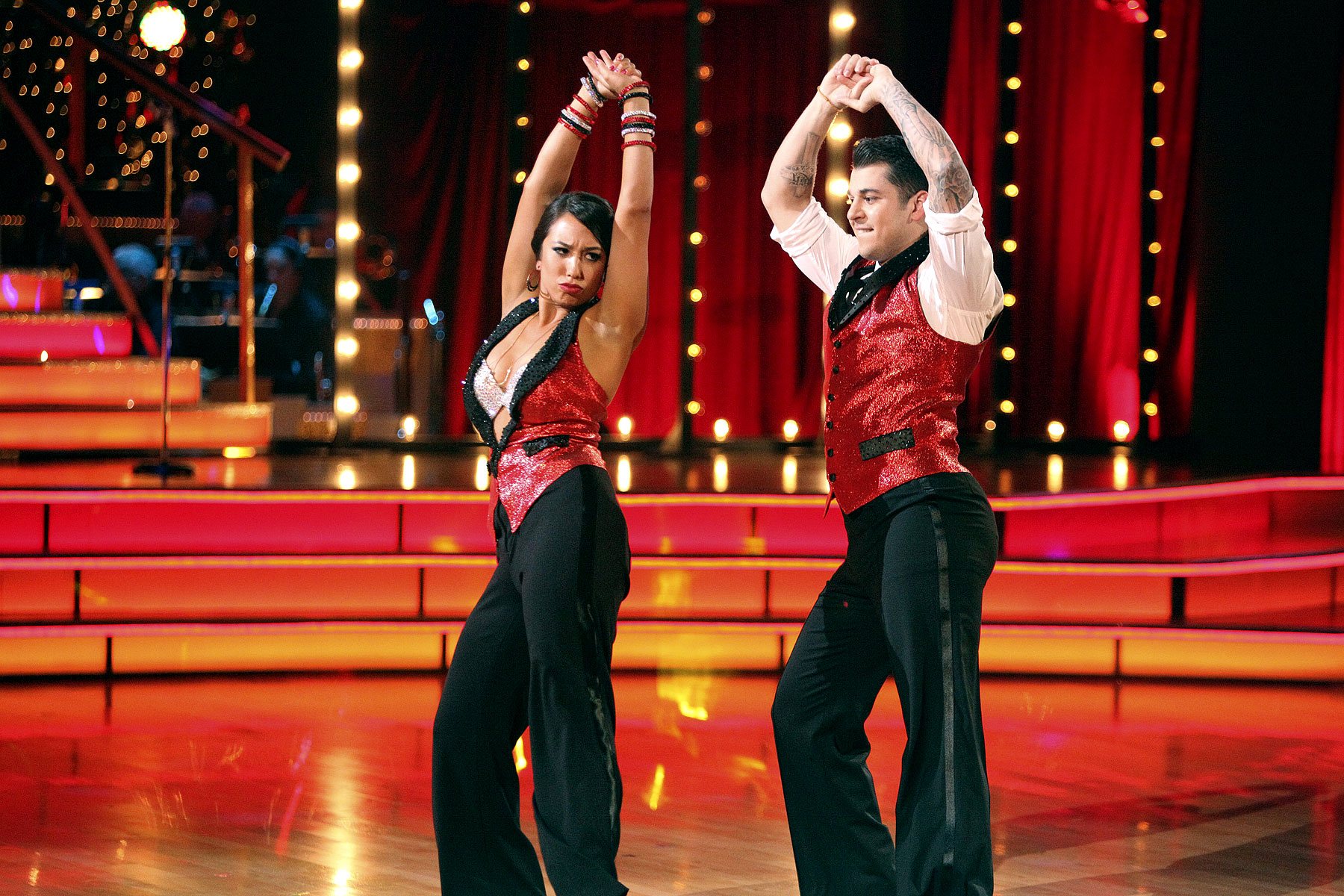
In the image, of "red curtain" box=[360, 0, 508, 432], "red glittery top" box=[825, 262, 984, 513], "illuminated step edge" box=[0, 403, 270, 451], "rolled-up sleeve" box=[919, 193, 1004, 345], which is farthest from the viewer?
"red curtain" box=[360, 0, 508, 432]

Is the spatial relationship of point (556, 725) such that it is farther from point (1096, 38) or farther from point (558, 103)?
point (1096, 38)

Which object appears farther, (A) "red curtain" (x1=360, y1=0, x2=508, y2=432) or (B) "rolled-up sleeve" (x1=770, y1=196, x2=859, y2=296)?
(A) "red curtain" (x1=360, y1=0, x2=508, y2=432)

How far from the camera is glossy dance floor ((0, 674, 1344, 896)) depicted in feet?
10.4

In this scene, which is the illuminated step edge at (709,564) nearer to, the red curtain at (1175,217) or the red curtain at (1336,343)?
the red curtain at (1336,343)

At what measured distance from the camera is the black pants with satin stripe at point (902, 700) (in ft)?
8.07

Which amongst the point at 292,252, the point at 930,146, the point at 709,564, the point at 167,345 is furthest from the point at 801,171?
the point at 292,252

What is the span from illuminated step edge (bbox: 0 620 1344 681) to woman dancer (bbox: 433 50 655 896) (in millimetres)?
2419

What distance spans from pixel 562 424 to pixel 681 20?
481 cm

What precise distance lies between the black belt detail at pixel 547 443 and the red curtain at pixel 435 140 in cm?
440

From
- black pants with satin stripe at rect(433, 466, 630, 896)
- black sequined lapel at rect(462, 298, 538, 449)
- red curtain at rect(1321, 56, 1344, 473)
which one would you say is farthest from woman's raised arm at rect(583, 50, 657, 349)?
red curtain at rect(1321, 56, 1344, 473)

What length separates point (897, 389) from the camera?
2547 mm

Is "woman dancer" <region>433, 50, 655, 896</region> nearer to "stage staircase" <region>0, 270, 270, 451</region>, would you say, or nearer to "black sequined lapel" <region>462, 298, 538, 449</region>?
"black sequined lapel" <region>462, 298, 538, 449</region>

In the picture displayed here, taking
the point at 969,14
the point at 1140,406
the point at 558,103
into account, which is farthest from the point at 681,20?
the point at 1140,406

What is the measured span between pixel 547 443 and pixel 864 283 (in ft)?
1.83
